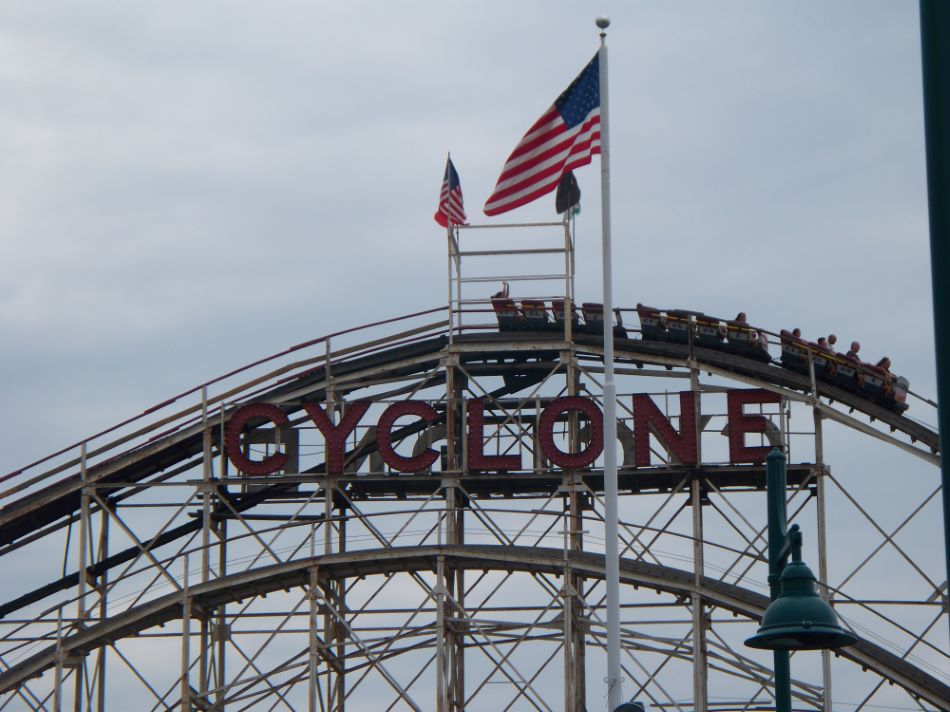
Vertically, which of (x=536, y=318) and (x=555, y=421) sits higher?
(x=536, y=318)

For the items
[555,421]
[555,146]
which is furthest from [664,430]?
[555,146]

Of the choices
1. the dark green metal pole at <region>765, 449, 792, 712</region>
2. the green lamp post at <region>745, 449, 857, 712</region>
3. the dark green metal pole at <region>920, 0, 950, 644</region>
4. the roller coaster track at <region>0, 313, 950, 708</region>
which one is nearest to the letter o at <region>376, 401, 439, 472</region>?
the roller coaster track at <region>0, 313, 950, 708</region>

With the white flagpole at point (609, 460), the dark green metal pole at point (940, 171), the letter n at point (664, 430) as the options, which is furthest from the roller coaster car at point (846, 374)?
the dark green metal pole at point (940, 171)

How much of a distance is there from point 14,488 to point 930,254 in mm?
39879

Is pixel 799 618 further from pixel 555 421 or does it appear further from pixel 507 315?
pixel 507 315

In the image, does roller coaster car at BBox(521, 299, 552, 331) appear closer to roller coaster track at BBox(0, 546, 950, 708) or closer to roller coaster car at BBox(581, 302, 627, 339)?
roller coaster car at BBox(581, 302, 627, 339)

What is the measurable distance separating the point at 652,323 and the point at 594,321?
5.24 ft

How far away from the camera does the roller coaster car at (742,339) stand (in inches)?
1881

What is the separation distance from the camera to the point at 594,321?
48.5 m

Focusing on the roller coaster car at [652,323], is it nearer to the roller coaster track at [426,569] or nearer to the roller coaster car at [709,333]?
the roller coaster car at [709,333]

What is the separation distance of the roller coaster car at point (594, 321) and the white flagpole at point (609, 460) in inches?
699

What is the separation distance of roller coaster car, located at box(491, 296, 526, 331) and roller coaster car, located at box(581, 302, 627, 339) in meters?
1.71

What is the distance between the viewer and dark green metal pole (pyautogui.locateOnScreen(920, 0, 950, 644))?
10422mm

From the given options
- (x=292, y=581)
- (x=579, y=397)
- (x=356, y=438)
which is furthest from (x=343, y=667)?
(x=579, y=397)
